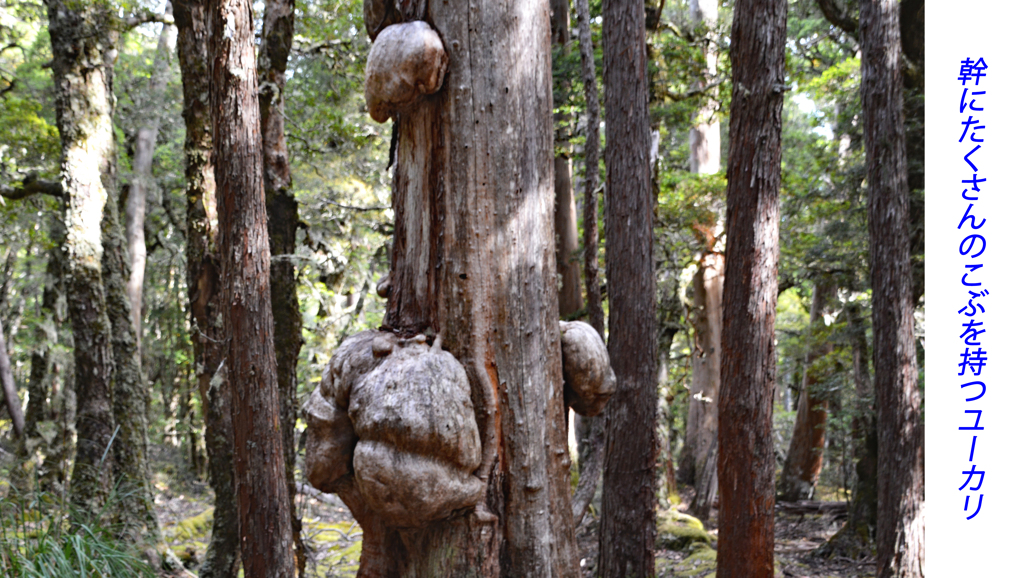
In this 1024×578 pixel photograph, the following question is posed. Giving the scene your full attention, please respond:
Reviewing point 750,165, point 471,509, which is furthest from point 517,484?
point 750,165

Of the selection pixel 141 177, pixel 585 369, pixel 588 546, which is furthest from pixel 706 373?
pixel 141 177

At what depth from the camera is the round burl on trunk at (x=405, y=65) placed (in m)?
2.30

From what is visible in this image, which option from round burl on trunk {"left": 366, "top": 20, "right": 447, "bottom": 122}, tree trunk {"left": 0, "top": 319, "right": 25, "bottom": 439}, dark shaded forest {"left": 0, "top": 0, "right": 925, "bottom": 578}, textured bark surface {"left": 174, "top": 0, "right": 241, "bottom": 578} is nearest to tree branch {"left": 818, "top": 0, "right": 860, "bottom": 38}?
dark shaded forest {"left": 0, "top": 0, "right": 925, "bottom": 578}

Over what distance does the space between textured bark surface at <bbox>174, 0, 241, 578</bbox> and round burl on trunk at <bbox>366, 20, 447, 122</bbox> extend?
4015 millimetres

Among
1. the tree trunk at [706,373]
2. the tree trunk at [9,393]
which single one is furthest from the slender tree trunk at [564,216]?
the tree trunk at [9,393]

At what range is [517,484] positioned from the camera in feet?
7.75

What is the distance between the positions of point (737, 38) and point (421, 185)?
3.31 meters

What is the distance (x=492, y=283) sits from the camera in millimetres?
2359

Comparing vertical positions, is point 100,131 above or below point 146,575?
above

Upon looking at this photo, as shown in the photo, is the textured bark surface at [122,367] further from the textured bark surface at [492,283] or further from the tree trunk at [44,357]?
the textured bark surface at [492,283]

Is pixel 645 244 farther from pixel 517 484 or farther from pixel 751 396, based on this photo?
pixel 517 484

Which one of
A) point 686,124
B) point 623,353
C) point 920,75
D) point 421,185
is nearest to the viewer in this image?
point 421,185

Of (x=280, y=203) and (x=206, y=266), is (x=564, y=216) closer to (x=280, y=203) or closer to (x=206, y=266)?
(x=280, y=203)

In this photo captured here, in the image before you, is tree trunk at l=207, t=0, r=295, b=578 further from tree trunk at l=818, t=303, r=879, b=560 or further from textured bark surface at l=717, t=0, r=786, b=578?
tree trunk at l=818, t=303, r=879, b=560
